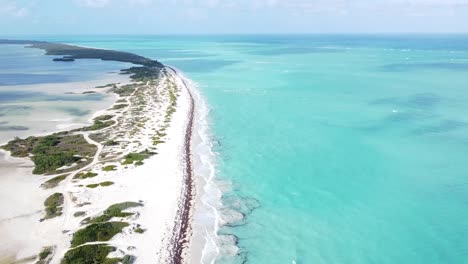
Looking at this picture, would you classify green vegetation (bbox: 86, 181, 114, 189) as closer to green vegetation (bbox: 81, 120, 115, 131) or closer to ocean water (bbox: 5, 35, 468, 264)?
ocean water (bbox: 5, 35, 468, 264)

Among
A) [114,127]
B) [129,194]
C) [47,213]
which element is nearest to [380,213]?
[129,194]

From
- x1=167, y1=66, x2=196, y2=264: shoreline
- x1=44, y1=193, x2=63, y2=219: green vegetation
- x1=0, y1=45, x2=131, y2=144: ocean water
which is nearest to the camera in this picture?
x1=167, y1=66, x2=196, y2=264: shoreline

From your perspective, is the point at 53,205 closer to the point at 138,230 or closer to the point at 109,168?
the point at 109,168

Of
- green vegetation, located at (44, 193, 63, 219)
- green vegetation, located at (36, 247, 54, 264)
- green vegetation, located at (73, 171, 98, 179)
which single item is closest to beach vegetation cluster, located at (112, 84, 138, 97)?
Answer: green vegetation, located at (73, 171, 98, 179)

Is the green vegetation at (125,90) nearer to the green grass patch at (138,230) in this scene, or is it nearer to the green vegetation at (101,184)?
the green vegetation at (101,184)

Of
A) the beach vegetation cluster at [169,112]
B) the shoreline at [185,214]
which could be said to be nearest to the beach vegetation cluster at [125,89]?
the beach vegetation cluster at [169,112]

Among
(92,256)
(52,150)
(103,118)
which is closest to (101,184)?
(92,256)

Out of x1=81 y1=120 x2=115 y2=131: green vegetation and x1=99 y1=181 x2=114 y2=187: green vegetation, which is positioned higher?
x1=81 y1=120 x2=115 y2=131: green vegetation

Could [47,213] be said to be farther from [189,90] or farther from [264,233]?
[189,90]
